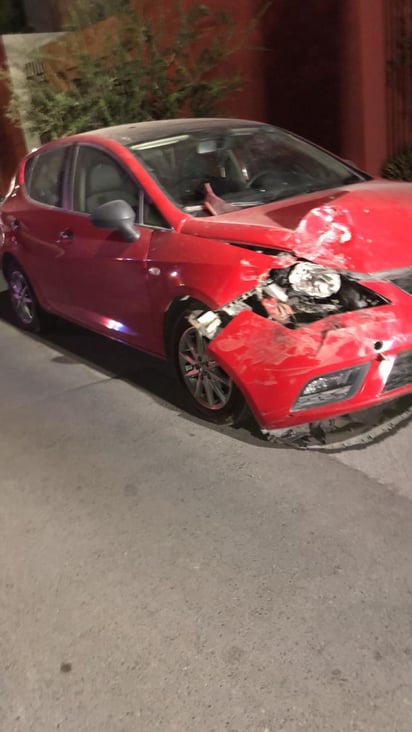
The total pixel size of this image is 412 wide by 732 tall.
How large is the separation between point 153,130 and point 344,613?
11.8ft

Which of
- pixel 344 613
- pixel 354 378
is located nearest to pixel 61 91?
pixel 354 378

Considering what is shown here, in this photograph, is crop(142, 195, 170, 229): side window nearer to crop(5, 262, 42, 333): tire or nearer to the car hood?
the car hood

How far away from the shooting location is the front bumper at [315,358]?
10.6 feet

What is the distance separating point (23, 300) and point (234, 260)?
3.28 meters

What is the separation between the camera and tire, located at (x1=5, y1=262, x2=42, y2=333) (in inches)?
239

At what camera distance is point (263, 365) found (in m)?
3.31

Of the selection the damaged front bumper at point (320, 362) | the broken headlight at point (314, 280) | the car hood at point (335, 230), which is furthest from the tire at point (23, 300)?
the broken headlight at point (314, 280)

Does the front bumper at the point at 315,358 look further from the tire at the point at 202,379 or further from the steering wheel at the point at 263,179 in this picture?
the steering wheel at the point at 263,179

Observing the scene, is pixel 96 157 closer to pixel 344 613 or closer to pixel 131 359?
pixel 131 359

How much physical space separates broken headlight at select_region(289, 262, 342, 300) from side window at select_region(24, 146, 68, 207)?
2.47m

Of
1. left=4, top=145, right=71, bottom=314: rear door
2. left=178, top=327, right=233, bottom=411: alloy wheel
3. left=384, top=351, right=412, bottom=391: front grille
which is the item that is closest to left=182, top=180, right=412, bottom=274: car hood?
left=384, top=351, right=412, bottom=391: front grille

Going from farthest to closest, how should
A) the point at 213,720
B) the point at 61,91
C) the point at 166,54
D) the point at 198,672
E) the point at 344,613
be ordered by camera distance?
the point at 61,91 < the point at 166,54 < the point at 344,613 < the point at 198,672 < the point at 213,720

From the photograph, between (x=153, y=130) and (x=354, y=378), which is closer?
(x=354, y=378)

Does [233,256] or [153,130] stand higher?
[153,130]
